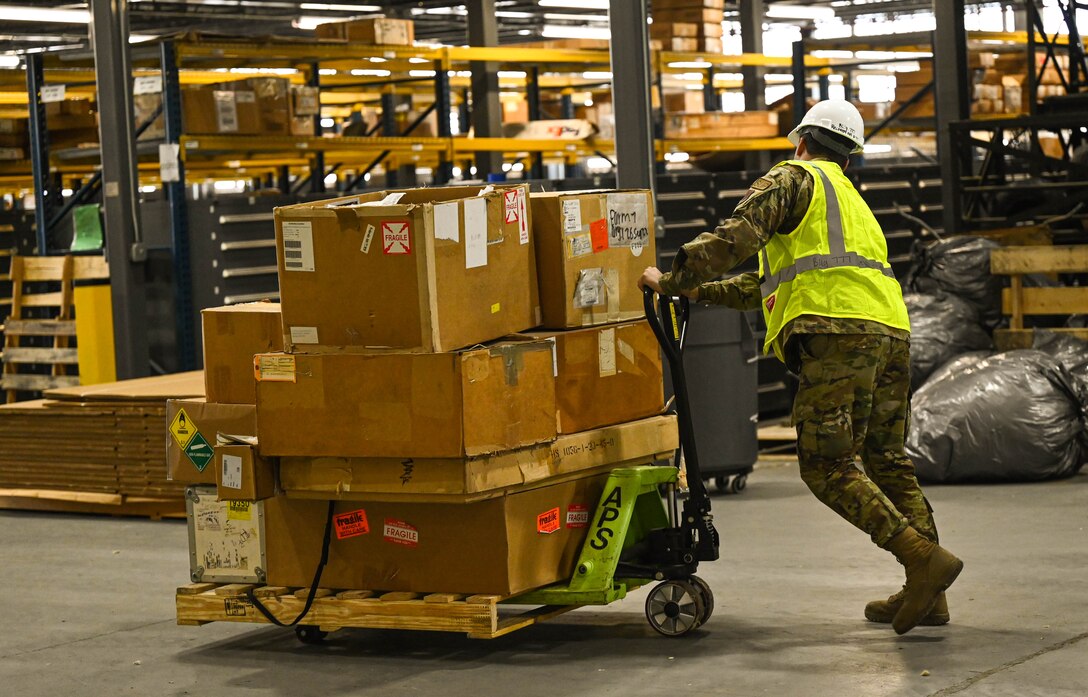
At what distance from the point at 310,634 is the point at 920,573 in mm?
2051

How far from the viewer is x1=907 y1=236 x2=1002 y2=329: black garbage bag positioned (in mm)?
9891

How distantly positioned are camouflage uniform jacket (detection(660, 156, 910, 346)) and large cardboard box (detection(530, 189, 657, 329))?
35 centimetres

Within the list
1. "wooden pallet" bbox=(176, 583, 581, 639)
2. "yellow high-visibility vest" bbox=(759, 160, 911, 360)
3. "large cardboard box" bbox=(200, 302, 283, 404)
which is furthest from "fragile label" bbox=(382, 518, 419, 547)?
"yellow high-visibility vest" bbox=(759, 160, 911, 360)

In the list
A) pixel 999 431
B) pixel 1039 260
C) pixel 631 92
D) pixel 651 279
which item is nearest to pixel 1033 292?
pixel 1039 260

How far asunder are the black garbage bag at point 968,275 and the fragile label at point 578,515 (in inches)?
211

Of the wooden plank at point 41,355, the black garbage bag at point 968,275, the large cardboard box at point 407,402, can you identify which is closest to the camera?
the large cardboard box at point 407,402

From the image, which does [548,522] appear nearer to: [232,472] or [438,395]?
[438,395]

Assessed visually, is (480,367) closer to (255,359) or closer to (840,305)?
(255,359)

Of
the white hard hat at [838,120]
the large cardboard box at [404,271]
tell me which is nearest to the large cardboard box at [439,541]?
the large cardboard box at [404,271]

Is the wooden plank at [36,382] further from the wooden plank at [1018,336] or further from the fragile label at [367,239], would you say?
the fragile label at [367,239]

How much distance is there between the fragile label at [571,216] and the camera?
5223mm

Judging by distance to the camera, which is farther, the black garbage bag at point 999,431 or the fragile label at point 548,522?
the black garbage bag at point 999,431

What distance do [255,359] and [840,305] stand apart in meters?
1.90

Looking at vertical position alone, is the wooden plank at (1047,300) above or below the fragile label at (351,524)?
above
